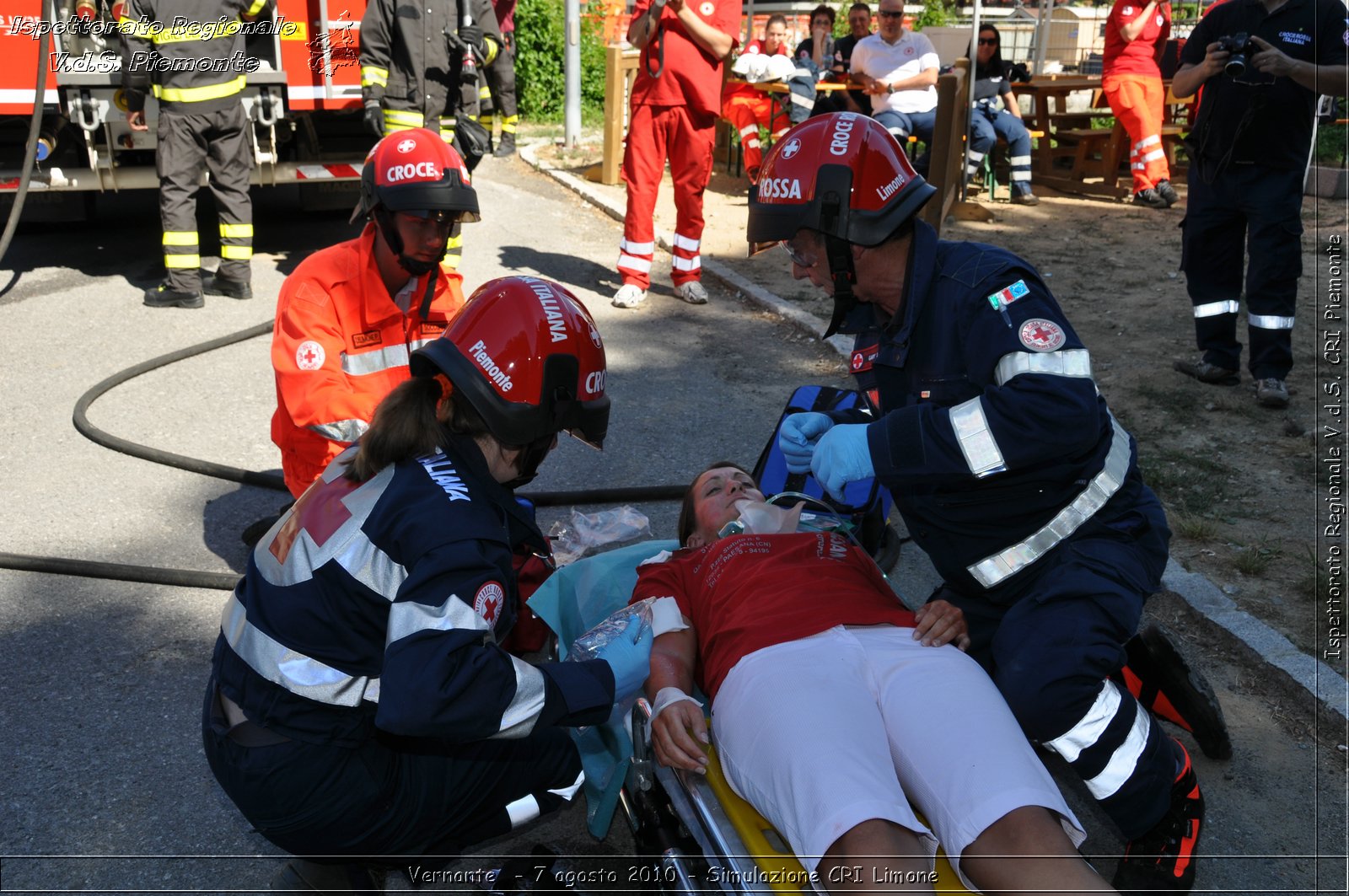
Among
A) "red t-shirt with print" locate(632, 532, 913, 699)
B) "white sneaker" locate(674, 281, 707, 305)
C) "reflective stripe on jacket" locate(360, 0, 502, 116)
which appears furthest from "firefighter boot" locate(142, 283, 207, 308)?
"red t-shirt with print" locate(632, 532, 913, 699)

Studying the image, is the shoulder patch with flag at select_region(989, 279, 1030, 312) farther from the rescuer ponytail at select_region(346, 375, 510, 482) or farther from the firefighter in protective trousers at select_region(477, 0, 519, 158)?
the firefighter in protective trousers at select_region(477, 0, 519, 158)

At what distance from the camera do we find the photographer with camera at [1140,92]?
10.3 m

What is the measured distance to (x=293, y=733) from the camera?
2359 mm

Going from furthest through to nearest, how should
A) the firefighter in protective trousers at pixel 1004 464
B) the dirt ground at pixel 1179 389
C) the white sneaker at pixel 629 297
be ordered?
the white sneaker at pixel 629 297 < the dirt ground at pixel 1179 389 < the firefighter in protective trousers at pixel 1004 464

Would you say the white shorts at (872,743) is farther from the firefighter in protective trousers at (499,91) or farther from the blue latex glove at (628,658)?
the firefighter in protective trousers at (499,91)

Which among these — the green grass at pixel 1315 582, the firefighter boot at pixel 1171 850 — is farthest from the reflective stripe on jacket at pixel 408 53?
the firefighter boot at pixel 1171 850

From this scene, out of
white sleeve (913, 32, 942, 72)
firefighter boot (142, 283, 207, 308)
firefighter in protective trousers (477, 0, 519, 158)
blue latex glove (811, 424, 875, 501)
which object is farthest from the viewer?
white sleeve (913, 32, 942, 72)

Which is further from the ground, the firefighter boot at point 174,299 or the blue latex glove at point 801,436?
the blue latex glove at point 801,436

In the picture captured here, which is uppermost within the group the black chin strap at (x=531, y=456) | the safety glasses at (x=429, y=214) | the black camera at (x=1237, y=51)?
the black camera at (x=1237, y=51)

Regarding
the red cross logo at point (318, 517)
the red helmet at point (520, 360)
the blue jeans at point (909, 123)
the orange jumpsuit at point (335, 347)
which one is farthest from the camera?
the blue jeans at point (909, 123)

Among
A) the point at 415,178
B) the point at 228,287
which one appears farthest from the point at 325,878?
the point at 228,287

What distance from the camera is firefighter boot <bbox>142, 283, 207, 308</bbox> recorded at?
7395mm

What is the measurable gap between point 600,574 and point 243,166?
537cm

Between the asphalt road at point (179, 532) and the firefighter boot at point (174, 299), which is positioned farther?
the firefighter boot at point (174, 299)
